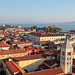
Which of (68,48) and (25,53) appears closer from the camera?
(68,48)

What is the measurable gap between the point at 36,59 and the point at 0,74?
27.7 ft

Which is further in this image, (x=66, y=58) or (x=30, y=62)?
(x=30, y=62)

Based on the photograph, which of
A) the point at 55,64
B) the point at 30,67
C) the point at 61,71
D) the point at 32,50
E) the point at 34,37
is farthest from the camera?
the point at 34,37

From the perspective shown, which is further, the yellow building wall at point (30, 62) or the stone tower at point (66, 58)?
the yellow building wall at point (30, 62)

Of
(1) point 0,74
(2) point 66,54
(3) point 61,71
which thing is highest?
(2) point 66,54

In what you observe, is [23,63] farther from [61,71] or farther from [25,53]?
[61,71]

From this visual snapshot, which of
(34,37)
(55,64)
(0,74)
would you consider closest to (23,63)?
(0,74)

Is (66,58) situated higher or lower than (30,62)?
higher

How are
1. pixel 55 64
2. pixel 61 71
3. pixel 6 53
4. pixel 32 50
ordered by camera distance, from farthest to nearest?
pixel 32 50 < pixel 6 53 < pixel 55 64 < pixel 61 71

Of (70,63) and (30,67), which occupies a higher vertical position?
(70,63)

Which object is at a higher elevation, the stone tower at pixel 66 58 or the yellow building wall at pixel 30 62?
the stone tower at pixel 66 58

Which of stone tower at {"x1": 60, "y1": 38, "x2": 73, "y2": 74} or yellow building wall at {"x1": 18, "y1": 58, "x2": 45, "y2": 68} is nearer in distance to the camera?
stone tower at {"x1": 60, "y1": 38, "x2": 73, "y2": 74}

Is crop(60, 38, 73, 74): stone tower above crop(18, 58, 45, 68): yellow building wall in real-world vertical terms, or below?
above

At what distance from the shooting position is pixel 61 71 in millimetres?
22016
